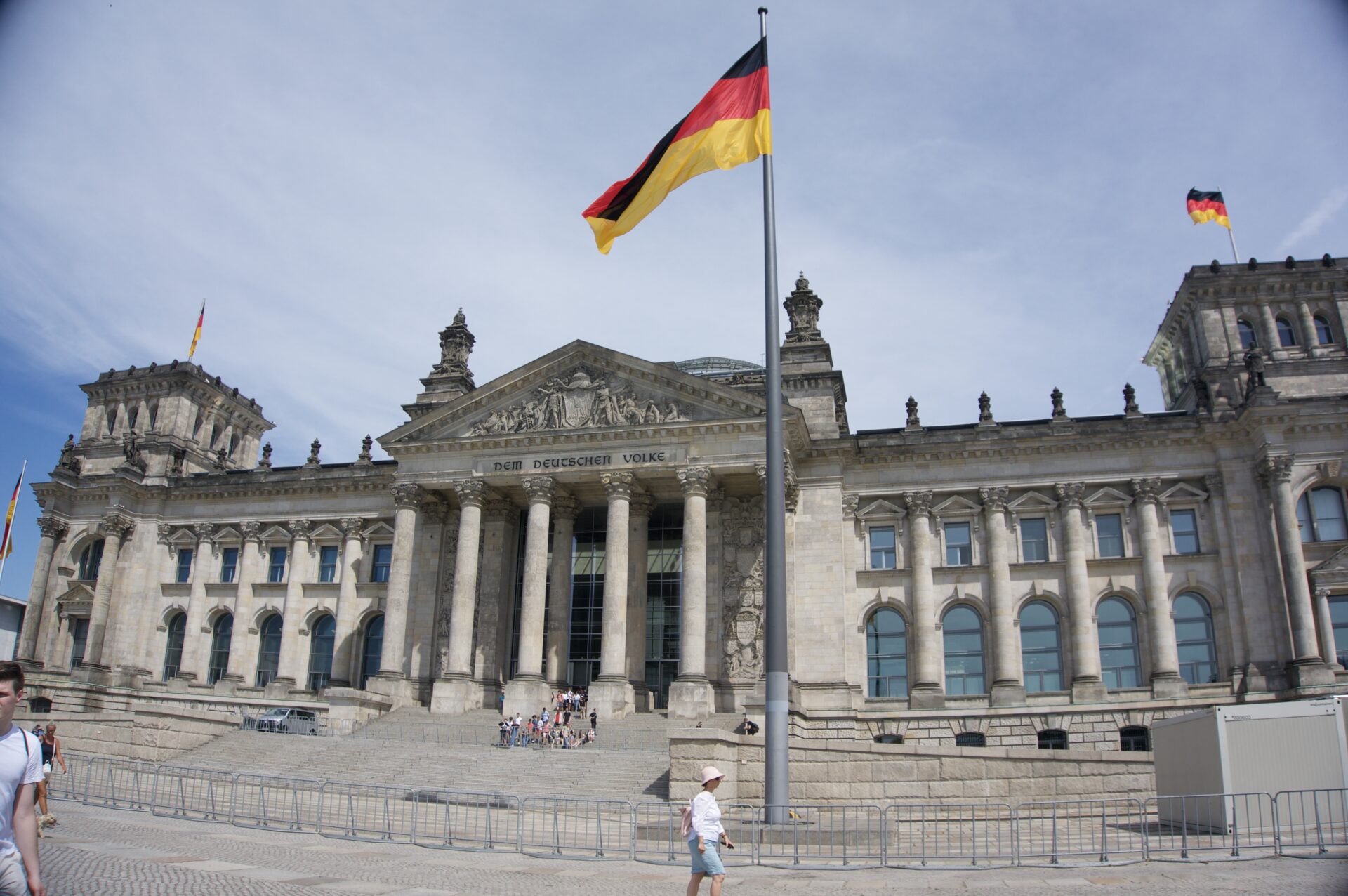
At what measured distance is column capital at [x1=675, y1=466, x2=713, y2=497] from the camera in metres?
42.5

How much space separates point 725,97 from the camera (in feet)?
74.8

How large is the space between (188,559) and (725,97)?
48534 mm

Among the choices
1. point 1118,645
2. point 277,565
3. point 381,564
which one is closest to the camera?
point 1118,645

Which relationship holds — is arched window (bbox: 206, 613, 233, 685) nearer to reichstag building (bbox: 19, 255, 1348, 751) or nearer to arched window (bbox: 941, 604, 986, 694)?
reichstag building (bbox: 19, 255, 1348, 751)

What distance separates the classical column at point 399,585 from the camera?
45.2 metres

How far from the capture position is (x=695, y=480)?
4256cm

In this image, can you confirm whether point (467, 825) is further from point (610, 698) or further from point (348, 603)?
point (348, 603)

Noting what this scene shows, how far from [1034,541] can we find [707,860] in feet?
124

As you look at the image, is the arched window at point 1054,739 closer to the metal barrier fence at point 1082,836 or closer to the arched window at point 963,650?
the arched window at point 963,650

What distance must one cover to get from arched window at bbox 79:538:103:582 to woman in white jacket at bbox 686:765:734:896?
57477 mm

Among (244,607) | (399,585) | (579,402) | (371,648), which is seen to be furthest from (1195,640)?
(244,607)

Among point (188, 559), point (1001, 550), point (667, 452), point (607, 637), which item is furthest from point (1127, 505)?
point (188, 559)

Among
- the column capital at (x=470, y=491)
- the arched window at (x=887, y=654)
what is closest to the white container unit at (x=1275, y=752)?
the arched window at (x=887, y=654)

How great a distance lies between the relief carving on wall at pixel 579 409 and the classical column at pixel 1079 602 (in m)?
18.0
